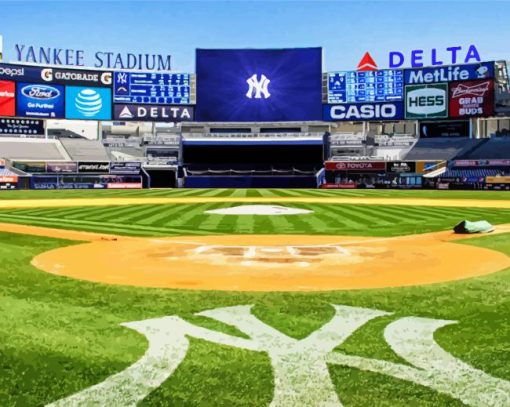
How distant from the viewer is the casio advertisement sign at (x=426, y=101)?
6912cm

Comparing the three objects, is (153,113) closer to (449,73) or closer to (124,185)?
(124,185)

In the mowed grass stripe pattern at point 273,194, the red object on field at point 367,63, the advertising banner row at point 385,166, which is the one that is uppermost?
the red object on field at point 367,63

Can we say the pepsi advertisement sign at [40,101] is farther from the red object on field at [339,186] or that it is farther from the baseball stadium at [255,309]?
the baseball stadium at [255,309]

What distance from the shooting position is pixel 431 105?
69.6 m

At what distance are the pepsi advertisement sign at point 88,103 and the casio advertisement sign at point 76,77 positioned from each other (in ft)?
2.64

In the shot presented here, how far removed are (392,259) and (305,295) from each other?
4510 mm

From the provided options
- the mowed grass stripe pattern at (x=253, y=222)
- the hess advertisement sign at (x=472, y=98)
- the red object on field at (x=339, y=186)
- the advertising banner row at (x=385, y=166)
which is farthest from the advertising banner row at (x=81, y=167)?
the mowed grass stripe pattern at (x=253, y=222)

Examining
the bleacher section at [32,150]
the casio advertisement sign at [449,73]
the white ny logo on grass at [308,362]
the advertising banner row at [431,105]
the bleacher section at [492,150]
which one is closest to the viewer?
the white ny logo on grass at [308,362]

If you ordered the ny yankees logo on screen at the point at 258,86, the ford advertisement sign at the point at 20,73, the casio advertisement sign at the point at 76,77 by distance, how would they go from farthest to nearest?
1. the ny yankees logo on screen at the point at 258,86
2. the casio advertisement sign at the point at 76,77
3. the ford advertisement sign at the point at 20,73

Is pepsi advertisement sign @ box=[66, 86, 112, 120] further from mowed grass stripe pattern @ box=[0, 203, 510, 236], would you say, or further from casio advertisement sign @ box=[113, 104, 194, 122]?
mowed grass stripe pattern @ box=[0, 203, 510, 236]

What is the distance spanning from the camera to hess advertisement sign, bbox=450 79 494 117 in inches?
2606

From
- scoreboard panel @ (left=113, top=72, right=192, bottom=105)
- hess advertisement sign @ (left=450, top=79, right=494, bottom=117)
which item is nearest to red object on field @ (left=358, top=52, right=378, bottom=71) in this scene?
hess advertisement sign @ (left=450, top=79, right=494, bottom=117)

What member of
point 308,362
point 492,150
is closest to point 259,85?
point 492,150

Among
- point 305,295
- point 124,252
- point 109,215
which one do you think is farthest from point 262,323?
point 109,215
